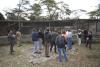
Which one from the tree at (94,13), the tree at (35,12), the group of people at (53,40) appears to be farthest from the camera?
the tree at (35,12)

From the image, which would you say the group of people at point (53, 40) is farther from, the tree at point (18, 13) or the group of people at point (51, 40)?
the tree at point (18, 13)

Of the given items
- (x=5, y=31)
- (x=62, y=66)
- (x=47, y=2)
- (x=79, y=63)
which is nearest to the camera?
(x=62, y=66)

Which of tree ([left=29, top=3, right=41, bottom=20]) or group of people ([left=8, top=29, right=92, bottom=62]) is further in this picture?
tree ([left=29, top=3, right=41, bottom=20])

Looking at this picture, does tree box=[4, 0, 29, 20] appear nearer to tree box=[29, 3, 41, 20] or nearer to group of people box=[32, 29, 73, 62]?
tree box=[29, 3, 41, 20]

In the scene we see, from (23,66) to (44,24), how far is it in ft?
47.3

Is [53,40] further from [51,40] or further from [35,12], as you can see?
[35,12]

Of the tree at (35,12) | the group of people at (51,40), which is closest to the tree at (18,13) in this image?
the tree at (35,12)

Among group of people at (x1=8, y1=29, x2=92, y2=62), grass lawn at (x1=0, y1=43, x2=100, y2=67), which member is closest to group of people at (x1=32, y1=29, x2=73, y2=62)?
group of people at (x1=8, y1=29, x2=92, y2=62)

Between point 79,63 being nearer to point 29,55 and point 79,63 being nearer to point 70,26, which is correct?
point 29,55

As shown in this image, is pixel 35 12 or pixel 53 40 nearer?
pixel 53 40

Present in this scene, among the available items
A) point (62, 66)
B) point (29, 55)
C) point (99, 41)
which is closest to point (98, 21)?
point (99, 41)

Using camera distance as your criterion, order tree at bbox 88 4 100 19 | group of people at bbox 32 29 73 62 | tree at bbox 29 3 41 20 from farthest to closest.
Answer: tree at bbox 29 3 41 20 < tree at bbox 88 4 100 19 < group of people at bbox 32 29 73 62

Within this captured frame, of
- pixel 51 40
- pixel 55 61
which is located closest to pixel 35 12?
pixel 51 40

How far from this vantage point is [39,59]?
18156 millimetres
